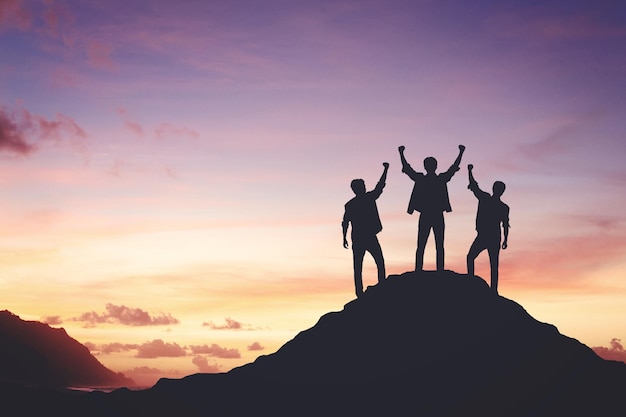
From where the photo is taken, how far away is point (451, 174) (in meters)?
22.7

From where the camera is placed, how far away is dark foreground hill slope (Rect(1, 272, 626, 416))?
20.6 m

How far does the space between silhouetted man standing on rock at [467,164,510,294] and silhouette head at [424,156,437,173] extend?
1469 millimetres

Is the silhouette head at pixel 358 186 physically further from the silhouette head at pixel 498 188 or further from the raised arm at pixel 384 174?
the silhouette head at pixel 498 188

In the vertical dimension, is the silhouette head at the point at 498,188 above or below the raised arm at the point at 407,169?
below

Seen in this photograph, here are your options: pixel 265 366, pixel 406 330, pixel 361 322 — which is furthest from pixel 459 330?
pixel 265 366

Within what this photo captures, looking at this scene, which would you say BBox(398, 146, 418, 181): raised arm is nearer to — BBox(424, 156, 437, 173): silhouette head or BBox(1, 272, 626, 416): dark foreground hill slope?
BBox(424, 156, 437, 173): silhouette head

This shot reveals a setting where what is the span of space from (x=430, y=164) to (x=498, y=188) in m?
2.79

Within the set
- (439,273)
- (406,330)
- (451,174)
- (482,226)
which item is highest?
(451,174)

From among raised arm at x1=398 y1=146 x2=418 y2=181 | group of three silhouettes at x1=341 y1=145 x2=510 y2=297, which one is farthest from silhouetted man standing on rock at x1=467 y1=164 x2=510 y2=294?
raised arm at x1=398 y1=146 x2=418 y2=181

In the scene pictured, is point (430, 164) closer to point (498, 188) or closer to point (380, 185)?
point (380, 185)

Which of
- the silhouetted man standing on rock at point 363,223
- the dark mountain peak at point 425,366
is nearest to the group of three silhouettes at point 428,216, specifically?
the silhouetted man standing on rock at point 363,223

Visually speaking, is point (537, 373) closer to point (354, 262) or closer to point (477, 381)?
point (477, 381)

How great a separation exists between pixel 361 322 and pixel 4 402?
13.8 metres

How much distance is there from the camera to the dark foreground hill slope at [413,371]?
67.7ft
